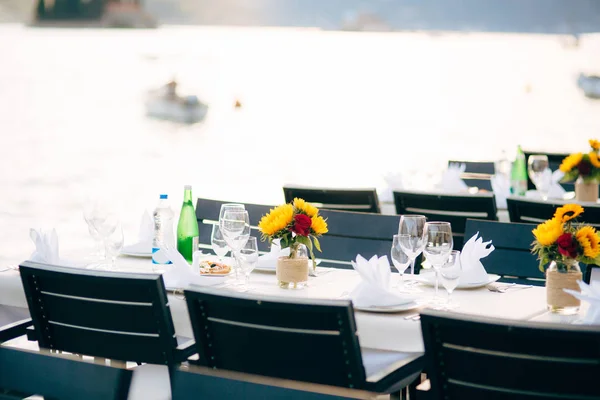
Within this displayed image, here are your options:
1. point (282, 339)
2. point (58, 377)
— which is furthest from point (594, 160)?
point (58, 377)

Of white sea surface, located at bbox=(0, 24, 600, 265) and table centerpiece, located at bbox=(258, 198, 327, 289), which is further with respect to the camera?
white sea surface, located at bbox=(0, 24, 600, 265)

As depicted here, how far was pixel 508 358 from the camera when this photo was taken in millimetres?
1021

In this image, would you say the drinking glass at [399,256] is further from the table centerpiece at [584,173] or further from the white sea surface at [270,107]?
the white sea surface at [270,107]

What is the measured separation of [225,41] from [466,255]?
4.50 m

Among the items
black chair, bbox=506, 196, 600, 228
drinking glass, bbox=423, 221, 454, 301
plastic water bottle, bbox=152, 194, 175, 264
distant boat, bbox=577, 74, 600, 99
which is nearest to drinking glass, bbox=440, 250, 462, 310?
drinking glass, bbox=423, 221, 454, 301

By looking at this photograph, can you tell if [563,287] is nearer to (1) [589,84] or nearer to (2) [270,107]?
(1) [589,84]

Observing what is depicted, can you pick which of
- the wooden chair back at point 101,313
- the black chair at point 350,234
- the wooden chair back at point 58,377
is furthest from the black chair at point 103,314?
the black chair at point 350,234

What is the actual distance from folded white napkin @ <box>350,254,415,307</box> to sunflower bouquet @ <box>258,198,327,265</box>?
0.14m

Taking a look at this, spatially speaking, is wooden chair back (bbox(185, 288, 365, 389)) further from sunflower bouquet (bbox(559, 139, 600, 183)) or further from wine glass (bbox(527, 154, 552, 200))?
wine glass (bbox(527, 154, 552, 200))

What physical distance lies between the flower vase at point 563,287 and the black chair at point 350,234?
0.63 meters

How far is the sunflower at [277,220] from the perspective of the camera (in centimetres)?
165

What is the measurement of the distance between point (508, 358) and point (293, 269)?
723mm

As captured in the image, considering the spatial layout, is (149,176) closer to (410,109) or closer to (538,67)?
(410,109)

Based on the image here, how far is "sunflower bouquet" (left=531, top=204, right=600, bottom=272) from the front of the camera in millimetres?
1463
